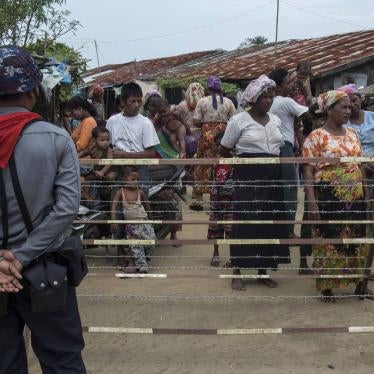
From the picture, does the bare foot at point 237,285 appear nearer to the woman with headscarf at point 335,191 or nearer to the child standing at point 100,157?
the woman with headscarf at point 335,191

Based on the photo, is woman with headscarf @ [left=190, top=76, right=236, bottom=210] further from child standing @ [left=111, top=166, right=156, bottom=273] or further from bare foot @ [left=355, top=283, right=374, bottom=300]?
bare foot @ [left=355, top=283, right=374, bottom=300]

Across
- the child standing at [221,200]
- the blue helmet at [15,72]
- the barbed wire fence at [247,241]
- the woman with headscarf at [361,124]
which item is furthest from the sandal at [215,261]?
the blue helmet at [15,72]

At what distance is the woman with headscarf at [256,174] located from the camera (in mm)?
4277

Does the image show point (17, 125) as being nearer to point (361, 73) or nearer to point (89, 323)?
point (89, 323)

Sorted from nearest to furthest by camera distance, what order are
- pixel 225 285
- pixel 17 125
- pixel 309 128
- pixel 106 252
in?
1. pixel 17 125
2. pixel 225 285
3. pixel 106 252
4. pixel 309 128

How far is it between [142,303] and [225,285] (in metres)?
0.82

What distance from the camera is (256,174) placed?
14.3 feet

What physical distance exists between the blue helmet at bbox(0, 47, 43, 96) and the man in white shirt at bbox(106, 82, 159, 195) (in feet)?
9.13

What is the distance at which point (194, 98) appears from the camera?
26.3 ft

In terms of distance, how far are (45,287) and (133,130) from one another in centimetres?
299

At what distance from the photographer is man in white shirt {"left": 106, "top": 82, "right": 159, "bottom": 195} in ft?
16.1

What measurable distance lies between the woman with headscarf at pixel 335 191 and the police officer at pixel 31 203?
230 cm

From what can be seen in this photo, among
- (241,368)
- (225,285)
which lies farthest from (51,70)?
(241,368)

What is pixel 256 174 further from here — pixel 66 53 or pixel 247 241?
pixel 66 53
